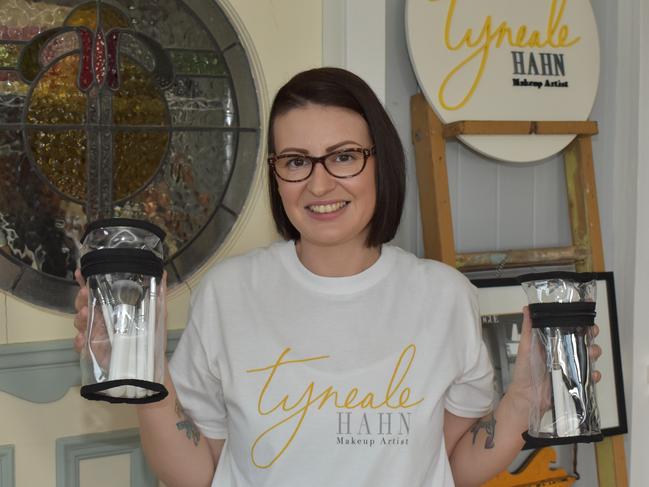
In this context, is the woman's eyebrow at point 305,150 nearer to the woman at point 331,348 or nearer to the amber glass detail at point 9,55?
the woman at point 331,348

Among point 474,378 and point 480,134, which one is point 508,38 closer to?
point 480,134

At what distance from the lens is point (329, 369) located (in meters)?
1.39

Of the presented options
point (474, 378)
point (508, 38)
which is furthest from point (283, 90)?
point (508, 38)

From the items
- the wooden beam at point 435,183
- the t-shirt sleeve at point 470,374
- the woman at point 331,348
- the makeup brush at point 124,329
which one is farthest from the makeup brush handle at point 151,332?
the wooden beam at point 435,183

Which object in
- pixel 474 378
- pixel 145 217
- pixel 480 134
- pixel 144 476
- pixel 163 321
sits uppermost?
pixel 480 134

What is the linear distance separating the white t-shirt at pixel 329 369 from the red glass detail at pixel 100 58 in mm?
485

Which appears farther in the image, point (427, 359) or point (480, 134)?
Answer: point (480, 134)

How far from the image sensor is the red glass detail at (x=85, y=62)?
5.44 ft

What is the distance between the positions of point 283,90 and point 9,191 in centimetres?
59

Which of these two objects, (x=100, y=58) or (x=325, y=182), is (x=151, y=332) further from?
(x=100, y=58)

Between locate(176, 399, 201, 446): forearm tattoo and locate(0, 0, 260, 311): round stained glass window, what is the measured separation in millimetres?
428

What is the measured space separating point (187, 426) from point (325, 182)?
17.6 inches

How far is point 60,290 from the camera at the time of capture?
5.56 feet

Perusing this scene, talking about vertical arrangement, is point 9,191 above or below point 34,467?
above
